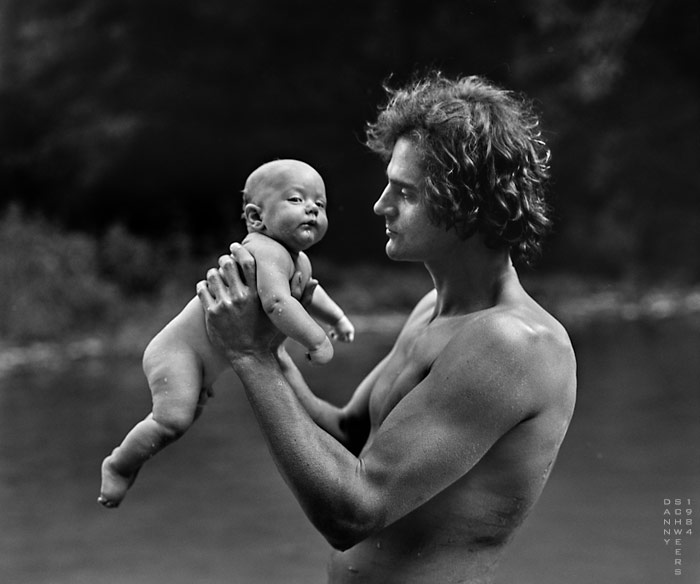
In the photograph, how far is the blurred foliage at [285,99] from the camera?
1240cm

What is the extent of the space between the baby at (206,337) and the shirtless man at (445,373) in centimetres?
7

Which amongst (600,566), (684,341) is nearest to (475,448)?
(600,566)

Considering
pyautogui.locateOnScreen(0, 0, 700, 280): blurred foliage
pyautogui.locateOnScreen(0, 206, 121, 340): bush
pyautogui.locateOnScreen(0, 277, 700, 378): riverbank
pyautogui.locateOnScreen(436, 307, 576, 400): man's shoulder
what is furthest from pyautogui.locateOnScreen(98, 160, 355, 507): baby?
pyautogui.locateOnScreen(0, 0, 700, 280): blurred foliage

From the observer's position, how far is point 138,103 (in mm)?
12773

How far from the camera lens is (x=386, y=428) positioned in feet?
5.90

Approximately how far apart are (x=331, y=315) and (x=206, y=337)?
268mm

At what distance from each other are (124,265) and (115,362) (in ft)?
5.91

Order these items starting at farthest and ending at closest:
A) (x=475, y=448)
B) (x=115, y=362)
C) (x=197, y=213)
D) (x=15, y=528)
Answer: (x=197, y=213) → (x=115, y=362) → (x=15, y=528) → (x=475, y=448)

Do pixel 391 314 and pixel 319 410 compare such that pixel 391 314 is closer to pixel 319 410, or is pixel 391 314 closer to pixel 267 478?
pixel 267 478

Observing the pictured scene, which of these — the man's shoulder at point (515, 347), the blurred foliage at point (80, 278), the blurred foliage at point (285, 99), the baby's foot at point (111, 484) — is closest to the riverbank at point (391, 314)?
the blurred foliage at point (80, 278)

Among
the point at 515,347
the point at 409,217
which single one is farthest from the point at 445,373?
the point at 409,217

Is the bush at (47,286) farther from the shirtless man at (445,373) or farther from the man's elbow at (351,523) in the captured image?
the man's elbow at (351,523)

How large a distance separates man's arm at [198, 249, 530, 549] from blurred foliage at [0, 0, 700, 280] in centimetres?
977

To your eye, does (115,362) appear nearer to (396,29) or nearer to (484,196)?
(396,29)
